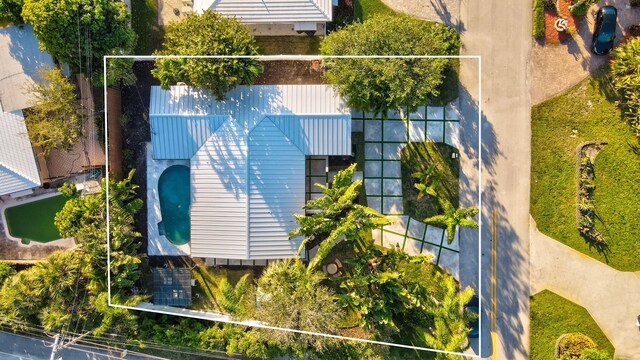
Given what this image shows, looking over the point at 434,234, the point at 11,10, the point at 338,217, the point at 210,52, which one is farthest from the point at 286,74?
the point at 11,10

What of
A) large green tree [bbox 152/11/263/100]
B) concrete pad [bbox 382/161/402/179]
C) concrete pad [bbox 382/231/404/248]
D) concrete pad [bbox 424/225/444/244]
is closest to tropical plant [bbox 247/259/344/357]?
concrete pad [bbox 382/231/404/248]

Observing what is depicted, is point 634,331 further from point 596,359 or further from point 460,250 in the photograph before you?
point 460,250

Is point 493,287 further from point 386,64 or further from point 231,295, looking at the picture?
point 231,295

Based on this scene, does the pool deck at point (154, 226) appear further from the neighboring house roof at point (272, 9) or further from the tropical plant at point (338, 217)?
the neighboring house roof at point (272, 9)

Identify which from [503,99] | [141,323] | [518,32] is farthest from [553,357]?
[141,323]

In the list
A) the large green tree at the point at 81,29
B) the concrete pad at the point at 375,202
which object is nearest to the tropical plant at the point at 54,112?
the large green tree at the point at 81,29
